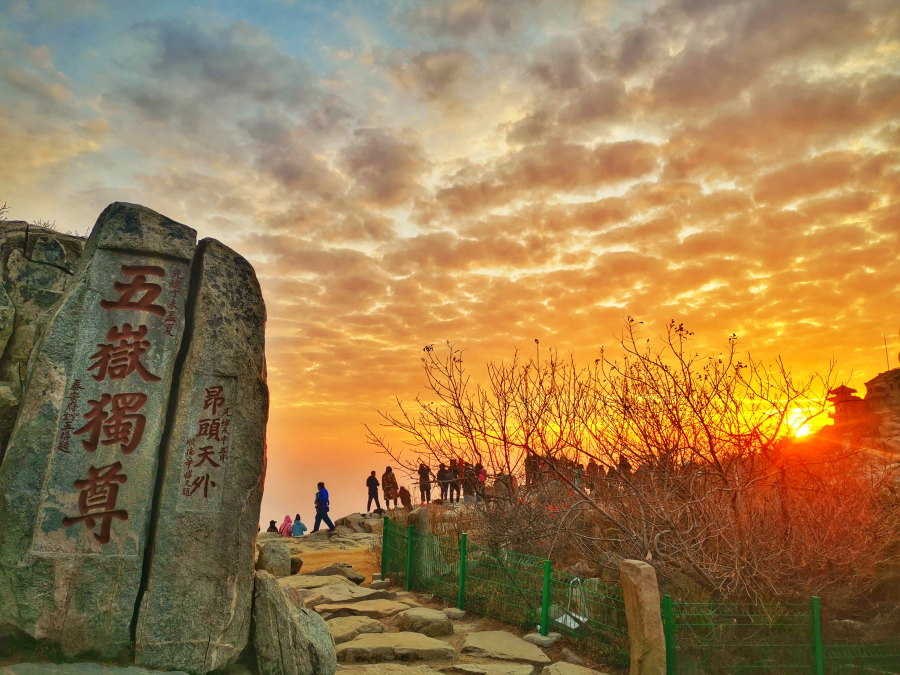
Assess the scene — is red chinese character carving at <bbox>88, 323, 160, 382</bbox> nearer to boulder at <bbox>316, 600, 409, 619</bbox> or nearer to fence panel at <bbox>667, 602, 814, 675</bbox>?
boulder at <bbox>316, 600, 409, 619</bbox>

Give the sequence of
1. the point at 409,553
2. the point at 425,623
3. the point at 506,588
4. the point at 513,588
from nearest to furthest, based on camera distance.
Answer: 1. the point at 425,623
2. the point at 513,588
3. the point at 506,588
4. the point at 409,553

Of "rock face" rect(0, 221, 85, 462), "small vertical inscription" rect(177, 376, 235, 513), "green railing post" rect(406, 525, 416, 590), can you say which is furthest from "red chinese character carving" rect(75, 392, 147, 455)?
"green railing post" rect(406, 525, 416, 590)

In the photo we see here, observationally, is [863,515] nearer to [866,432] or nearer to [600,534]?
[600,534]

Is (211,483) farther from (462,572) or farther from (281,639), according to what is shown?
(462,572)

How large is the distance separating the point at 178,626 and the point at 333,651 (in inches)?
55.3

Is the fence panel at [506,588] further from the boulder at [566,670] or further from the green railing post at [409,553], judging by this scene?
the boulder at [566,670]

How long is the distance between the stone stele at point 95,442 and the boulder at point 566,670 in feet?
12.5

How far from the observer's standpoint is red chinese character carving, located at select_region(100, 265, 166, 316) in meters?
4.36

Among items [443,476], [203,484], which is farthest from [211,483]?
[443,476]

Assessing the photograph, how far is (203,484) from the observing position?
4.25 m

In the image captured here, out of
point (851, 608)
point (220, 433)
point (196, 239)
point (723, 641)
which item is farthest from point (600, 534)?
point (196, 239)

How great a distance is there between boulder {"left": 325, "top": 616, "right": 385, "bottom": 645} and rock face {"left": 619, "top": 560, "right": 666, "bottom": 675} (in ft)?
9.61

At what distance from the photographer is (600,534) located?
9109 mm

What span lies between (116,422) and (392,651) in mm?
3655
